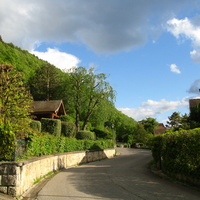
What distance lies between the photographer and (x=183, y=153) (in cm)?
1005

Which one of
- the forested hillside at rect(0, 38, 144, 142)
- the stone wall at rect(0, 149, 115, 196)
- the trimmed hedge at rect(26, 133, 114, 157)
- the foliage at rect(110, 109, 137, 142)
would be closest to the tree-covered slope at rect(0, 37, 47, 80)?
the forested hillside at rect(0, 38, 144, 142)

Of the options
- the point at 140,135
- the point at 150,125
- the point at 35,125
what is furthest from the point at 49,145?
the point at 150,125

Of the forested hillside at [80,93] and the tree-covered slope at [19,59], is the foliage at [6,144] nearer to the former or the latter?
the forested hillside at [80,93]

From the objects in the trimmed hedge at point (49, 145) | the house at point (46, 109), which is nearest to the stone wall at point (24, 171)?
the trimmed hedge at point (49, 145)

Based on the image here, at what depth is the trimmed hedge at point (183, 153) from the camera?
9.30m

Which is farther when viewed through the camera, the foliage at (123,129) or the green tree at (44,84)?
the foliage at (123,129)

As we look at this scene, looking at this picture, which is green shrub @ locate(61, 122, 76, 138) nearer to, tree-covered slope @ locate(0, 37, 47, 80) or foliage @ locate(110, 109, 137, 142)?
tree-covered slope @ locate(0, 37, 47, 80)

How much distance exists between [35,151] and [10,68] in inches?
302

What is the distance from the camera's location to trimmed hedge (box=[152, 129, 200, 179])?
30.5 ft

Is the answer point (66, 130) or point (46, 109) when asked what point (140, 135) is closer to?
point (46, 109)

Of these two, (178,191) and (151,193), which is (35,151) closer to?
(151,193)

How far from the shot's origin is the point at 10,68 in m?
16.4

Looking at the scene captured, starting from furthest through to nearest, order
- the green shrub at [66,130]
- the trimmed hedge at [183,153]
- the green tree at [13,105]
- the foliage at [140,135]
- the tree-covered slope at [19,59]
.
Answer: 1. the foliage at [140,135]
2. the tree-covered slope at [19,59]
3. the green shrub at [66,130]
4. the green tree at [13,105]
5. the trimmed hedge at [183,153]

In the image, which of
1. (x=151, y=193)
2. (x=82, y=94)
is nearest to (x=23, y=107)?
(x=151, y=193)
